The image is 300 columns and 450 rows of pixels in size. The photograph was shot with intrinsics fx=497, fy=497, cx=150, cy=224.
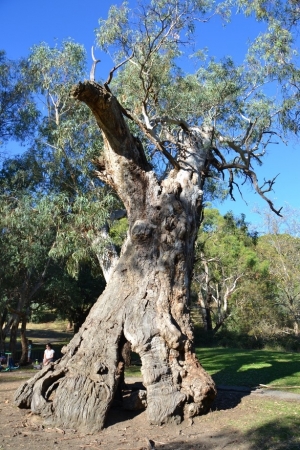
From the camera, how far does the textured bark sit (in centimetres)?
746

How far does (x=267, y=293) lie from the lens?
32.0m

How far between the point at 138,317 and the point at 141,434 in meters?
1.89

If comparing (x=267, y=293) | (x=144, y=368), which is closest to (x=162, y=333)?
(x=144, y=368)

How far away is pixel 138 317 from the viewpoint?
8.26 metres

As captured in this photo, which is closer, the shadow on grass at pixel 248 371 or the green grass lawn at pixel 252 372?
the green grass lawn at pixel 252 372

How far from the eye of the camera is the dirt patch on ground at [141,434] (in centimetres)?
648

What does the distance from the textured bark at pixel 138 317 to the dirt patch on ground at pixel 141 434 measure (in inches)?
7.7

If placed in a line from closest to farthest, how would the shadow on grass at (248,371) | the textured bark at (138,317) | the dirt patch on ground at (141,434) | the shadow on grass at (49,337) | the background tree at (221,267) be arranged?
the dirt patch on ground at (141,434) → the textured bark at (138,317) → the shadow on grass at (248,371) → the background tree at (221,267) → the shadow on grass at (49,337)

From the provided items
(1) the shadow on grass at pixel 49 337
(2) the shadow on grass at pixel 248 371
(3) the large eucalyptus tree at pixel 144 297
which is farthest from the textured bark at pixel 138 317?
(1) the shadow on grass at pixel 49 337

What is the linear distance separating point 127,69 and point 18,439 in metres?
10.3

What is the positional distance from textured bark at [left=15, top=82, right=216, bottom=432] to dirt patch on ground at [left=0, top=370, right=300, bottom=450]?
20cm

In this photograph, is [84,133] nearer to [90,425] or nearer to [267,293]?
[90,425]

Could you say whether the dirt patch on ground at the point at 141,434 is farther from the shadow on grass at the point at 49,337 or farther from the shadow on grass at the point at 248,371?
the shadow on grass at the point at 49,337

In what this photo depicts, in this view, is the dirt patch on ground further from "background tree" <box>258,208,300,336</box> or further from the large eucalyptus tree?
"background tree" <box>258,208,300,336</box>
